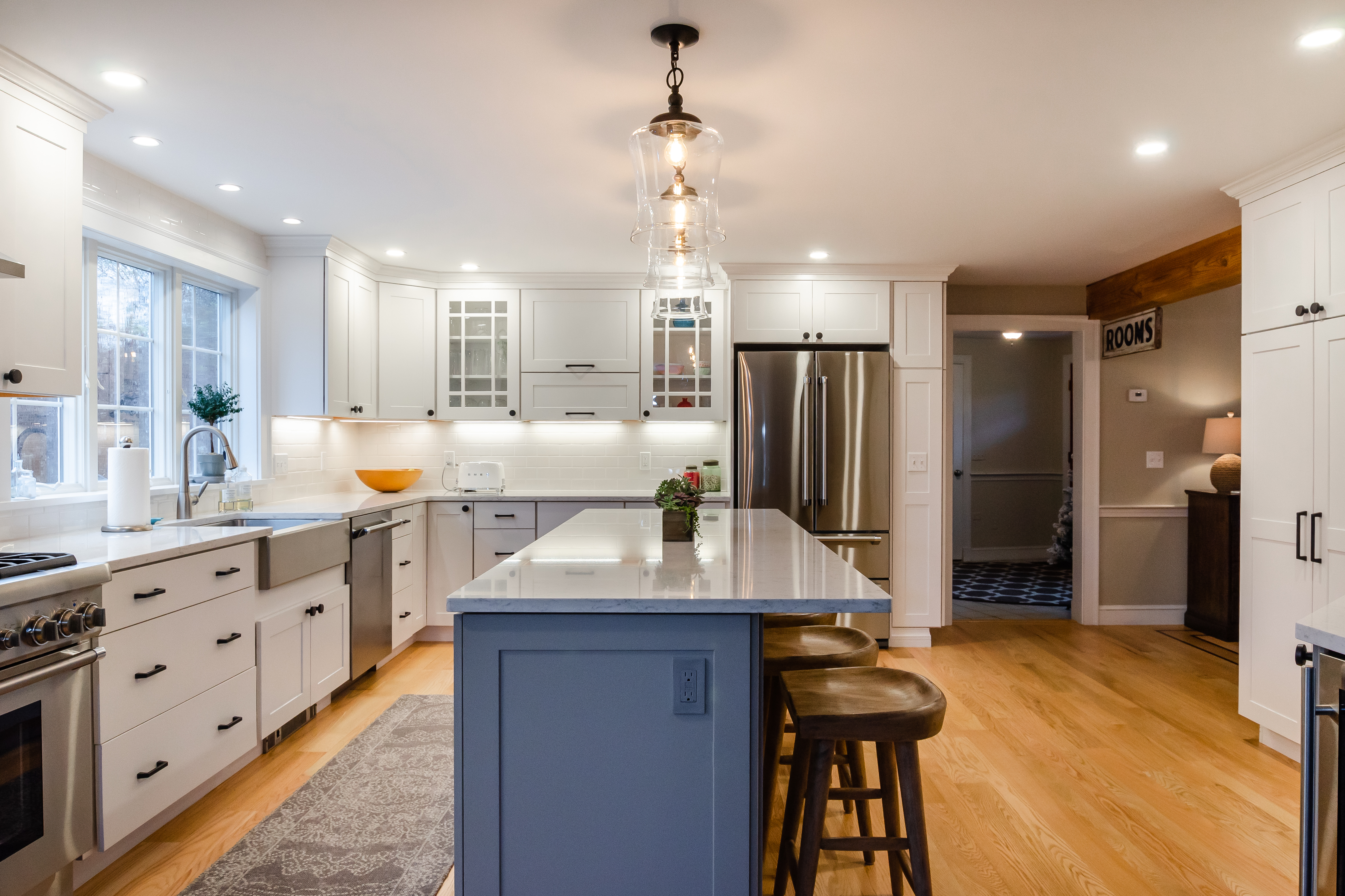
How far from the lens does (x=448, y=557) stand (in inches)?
191

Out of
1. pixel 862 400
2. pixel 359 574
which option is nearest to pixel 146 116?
pixel 359 574

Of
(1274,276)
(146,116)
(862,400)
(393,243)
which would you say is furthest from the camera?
(862,400)

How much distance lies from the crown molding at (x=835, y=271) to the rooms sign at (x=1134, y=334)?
122 centimetres

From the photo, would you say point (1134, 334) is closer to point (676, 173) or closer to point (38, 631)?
point (676, 173)

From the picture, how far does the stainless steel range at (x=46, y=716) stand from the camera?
183cm

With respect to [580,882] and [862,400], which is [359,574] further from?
[862,400]

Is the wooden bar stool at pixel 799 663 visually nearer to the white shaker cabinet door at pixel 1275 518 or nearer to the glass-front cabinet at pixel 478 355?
the white shaker cabinet door at pixel 1275 518

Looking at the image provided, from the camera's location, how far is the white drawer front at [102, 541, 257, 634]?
7.29 ft

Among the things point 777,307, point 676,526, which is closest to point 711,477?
point 777,307

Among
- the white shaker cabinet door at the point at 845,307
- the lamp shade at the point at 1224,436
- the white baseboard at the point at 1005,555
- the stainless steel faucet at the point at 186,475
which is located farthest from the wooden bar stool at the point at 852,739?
the white baseboard at the point at 1005,555

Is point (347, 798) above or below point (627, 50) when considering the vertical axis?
below

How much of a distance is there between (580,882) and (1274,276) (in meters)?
3.52

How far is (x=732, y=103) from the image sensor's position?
2.54 m

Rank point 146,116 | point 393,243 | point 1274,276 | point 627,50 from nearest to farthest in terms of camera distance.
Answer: point 627,50 < point 146,116 < point 1274,276 < point 393,243
